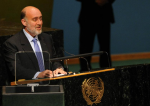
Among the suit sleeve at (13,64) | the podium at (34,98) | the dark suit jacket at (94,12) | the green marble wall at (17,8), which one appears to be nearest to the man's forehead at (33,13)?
the suit sleeve at (13,64)

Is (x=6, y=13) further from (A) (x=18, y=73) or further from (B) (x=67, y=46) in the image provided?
(A) (x=18, y=73)

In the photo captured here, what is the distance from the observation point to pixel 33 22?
11.3 ft

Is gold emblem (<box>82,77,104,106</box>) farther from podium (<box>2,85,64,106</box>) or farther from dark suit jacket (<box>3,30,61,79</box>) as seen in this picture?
podium (<box>2,85,64,106</box>)

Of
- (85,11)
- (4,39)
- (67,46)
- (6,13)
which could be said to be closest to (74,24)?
(67,46)

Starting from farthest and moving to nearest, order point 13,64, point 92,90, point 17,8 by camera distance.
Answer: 1. point 17,8
2. point 13,64
3. point 92,90

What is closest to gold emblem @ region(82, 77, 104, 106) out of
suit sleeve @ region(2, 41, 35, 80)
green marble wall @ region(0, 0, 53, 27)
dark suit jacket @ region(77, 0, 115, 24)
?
suit sleeve @ region(2, 41, 35, 80)

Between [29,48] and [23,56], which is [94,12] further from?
[23,56]

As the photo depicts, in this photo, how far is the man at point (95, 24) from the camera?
216 inches

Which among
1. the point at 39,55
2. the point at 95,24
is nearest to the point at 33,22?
the point at 39,55

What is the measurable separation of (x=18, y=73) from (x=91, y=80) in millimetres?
529

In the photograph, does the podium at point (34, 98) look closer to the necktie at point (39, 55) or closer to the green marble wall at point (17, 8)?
the necktie at point (39, 55)

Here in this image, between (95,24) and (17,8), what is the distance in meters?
1.07

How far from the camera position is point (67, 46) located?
6297 millimetres

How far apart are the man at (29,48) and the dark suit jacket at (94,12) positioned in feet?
6.40
